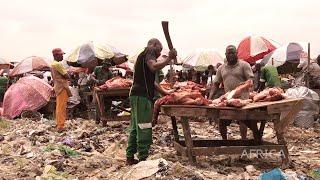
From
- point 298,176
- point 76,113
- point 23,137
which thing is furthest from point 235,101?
point 76,113

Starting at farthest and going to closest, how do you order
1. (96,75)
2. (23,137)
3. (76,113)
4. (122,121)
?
(76,113) < (96,75) < (122,121) < (23,137)

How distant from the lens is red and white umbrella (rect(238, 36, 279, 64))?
1972 cm

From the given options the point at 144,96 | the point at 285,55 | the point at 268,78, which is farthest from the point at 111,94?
the point at 285,55

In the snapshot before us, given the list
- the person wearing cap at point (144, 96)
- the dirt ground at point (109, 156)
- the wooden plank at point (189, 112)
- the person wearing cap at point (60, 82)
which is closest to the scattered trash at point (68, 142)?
the dirt ground at point (109, 156)

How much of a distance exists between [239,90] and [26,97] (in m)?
11.1

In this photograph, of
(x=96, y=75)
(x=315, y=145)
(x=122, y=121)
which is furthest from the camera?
(x=96, y=75)

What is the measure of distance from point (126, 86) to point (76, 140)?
2.18 m

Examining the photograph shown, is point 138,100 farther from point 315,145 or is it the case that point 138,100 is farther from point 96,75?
point 96,75

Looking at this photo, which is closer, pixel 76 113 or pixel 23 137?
pixel 23 137

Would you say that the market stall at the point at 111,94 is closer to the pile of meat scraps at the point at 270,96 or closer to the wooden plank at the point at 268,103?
the pile of meat scraps at the point at 270,96

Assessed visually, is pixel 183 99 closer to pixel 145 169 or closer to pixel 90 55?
pixel 145 169

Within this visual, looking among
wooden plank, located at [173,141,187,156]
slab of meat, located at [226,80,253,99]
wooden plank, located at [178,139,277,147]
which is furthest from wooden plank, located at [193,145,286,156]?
slab of meat, located at [226,80,253,99]

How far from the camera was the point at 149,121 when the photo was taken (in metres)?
7.27

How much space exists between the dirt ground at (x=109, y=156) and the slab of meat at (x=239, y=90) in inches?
42.3
